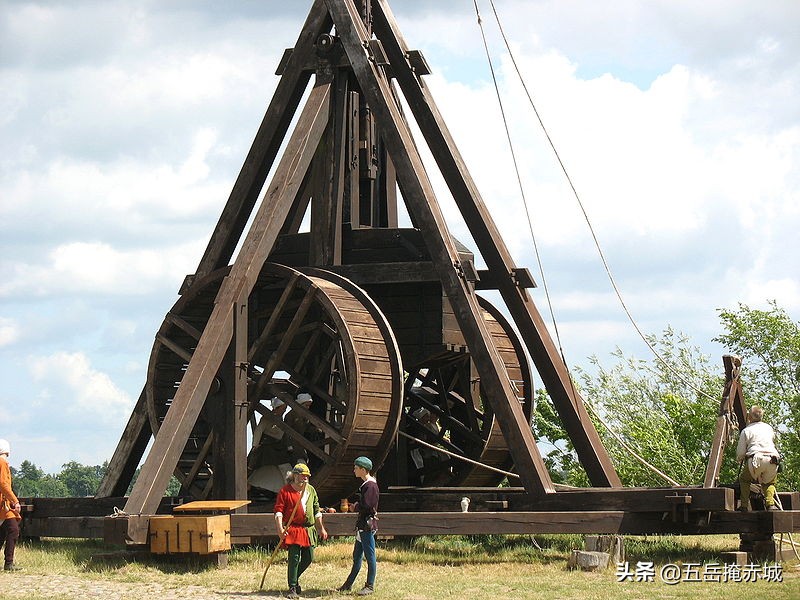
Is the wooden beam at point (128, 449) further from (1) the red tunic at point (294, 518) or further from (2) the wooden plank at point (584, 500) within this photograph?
(1) the red tunic at point (294, 518)

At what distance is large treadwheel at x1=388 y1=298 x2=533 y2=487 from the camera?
1574cm

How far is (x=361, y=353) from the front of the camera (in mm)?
13578

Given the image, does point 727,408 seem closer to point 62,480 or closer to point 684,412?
point 684,412

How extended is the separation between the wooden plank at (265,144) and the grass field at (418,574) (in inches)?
153

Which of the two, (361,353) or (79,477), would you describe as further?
(79,477)

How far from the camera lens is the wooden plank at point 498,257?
14445mm

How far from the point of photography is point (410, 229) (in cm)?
1509

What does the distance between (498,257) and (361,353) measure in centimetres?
238

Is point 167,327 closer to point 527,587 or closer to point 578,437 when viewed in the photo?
point 578,437

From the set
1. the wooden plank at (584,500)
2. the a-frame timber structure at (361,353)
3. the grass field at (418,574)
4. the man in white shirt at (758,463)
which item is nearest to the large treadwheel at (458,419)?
the a-frame timber structure at (361,353)

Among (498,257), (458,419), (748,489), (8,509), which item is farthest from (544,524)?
(8,509)

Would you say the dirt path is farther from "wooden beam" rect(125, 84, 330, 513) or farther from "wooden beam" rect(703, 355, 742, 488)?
"wooden beam" rect(703, 355, 742, 488)

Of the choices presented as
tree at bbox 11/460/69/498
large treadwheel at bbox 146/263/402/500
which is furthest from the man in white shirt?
tree at bbox 11/460/69/498

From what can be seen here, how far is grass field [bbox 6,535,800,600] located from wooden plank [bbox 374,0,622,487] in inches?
41.2
